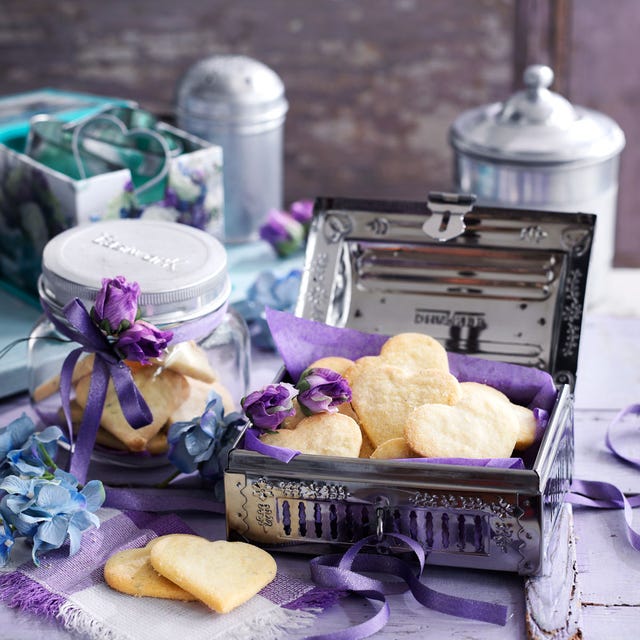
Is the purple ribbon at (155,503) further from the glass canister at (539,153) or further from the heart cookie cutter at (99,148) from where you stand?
the glass canister at (539,153)

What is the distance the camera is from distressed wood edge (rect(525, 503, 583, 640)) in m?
0.75

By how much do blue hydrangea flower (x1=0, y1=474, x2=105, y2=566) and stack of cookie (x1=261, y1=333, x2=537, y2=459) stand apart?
6.3 inches

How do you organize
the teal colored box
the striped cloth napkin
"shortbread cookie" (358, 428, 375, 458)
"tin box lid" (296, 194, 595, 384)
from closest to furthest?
1. the striped cloth napkin
2. "shortbread cookie" (358, 428, 375, 458)
3. "tin box lid" (296, 194, 595, 384)
4. the teal colored box

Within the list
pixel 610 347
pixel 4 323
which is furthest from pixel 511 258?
pixel 4 323

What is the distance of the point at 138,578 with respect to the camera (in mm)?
778

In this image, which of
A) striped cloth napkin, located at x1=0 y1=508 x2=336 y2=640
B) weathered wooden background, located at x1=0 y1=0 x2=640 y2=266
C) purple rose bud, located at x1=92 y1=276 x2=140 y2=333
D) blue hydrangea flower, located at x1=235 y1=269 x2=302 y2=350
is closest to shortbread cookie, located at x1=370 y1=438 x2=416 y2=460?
striped cloth napkin, located at x1=0 y1=508 x2=336 y2=640

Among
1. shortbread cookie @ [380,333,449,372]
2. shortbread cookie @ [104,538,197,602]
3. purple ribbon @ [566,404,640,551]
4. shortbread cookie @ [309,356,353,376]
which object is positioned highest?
shortbread cookie @ [380,333,449,372]

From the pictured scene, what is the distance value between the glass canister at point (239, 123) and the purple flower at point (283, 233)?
0.08 metres

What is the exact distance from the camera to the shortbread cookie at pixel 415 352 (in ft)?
2.92

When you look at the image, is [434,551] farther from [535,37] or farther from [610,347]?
[535,37]

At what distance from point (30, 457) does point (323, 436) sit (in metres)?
0.25

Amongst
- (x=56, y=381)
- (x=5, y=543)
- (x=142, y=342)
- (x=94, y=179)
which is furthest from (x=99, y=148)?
(x=5, y=543)

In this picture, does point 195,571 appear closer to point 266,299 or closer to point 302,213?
point 266,299

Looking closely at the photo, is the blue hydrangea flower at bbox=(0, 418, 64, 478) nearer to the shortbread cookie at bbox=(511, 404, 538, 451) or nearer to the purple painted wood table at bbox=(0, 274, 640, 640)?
the purple painted wood table at bbox=(0, 274, 640, 640)
